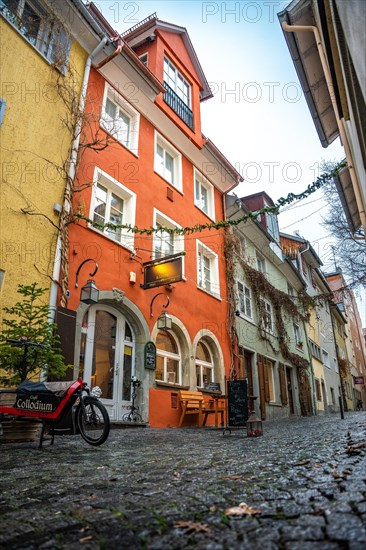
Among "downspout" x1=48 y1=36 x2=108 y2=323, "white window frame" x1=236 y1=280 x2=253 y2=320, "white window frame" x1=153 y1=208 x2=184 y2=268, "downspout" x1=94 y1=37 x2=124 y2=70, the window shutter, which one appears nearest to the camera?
"downspout" x1=48 y1=36 x2=108 y2=323

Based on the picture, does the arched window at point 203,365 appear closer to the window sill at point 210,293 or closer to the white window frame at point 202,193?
the window sill at point 210,293

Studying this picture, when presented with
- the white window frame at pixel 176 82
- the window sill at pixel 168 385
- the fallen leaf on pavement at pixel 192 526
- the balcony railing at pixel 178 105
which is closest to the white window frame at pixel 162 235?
Result: the window sill at pixel 168 385

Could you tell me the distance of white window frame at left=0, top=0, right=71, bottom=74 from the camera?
9125mm

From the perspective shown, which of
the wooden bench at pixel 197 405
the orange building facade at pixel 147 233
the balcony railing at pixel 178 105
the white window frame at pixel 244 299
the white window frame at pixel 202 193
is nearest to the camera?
the orange building facade at pixel 147 233

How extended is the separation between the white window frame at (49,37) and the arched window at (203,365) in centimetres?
902

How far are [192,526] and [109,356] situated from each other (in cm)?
791

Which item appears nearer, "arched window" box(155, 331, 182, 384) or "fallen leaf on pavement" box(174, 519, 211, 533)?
"fallen leaf on pavement" box(174, 519, 211, 533)

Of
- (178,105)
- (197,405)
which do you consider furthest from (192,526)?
(178,105)

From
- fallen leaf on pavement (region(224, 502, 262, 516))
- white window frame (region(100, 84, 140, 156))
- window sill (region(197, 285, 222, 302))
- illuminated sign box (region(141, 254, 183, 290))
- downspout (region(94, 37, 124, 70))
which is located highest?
downspout (region(94, 37, 124, 70))

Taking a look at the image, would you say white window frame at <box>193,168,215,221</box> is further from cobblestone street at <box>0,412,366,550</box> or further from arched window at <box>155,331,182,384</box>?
cobblestone street at <box>0,412,366,550</box>

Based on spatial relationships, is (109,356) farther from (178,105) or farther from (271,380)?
(271,380)

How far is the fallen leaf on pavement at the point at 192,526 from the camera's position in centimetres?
173

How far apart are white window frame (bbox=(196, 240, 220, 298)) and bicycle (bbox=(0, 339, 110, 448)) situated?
880cm

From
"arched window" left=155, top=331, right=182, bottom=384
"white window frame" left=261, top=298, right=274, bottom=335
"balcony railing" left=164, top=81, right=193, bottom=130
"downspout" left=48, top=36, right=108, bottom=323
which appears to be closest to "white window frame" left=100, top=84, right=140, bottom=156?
"downspout" left=48, top=36, right=108, bottom=323
